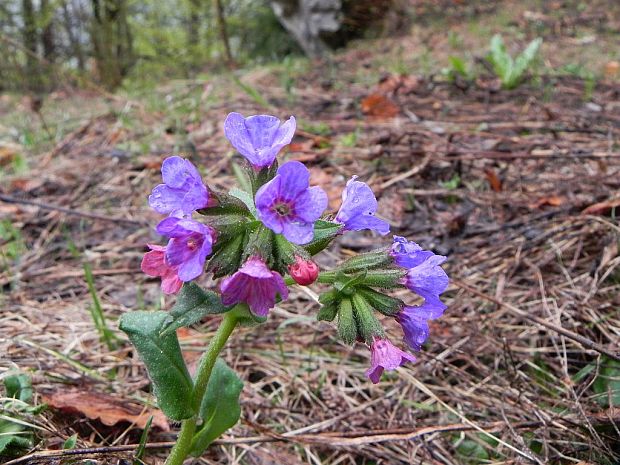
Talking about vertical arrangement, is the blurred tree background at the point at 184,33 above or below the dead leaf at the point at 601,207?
above

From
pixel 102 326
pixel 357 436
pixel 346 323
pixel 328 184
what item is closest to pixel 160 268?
pixel 346 323

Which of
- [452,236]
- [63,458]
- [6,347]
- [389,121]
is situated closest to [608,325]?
[452,236]

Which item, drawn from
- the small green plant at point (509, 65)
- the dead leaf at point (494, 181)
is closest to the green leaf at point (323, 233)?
the dead leaf at point (494, 181)

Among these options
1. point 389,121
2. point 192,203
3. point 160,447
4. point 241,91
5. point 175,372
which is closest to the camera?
point 192,203

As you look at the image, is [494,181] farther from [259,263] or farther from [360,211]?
[259,263]

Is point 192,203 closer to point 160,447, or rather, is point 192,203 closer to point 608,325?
point 160,447

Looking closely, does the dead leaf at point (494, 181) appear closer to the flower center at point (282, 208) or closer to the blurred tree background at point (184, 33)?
the flower center at point (282, 208)

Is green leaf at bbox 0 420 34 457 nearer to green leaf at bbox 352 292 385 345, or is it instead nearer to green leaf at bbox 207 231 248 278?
green leaf at bbox 207 231 248 278
